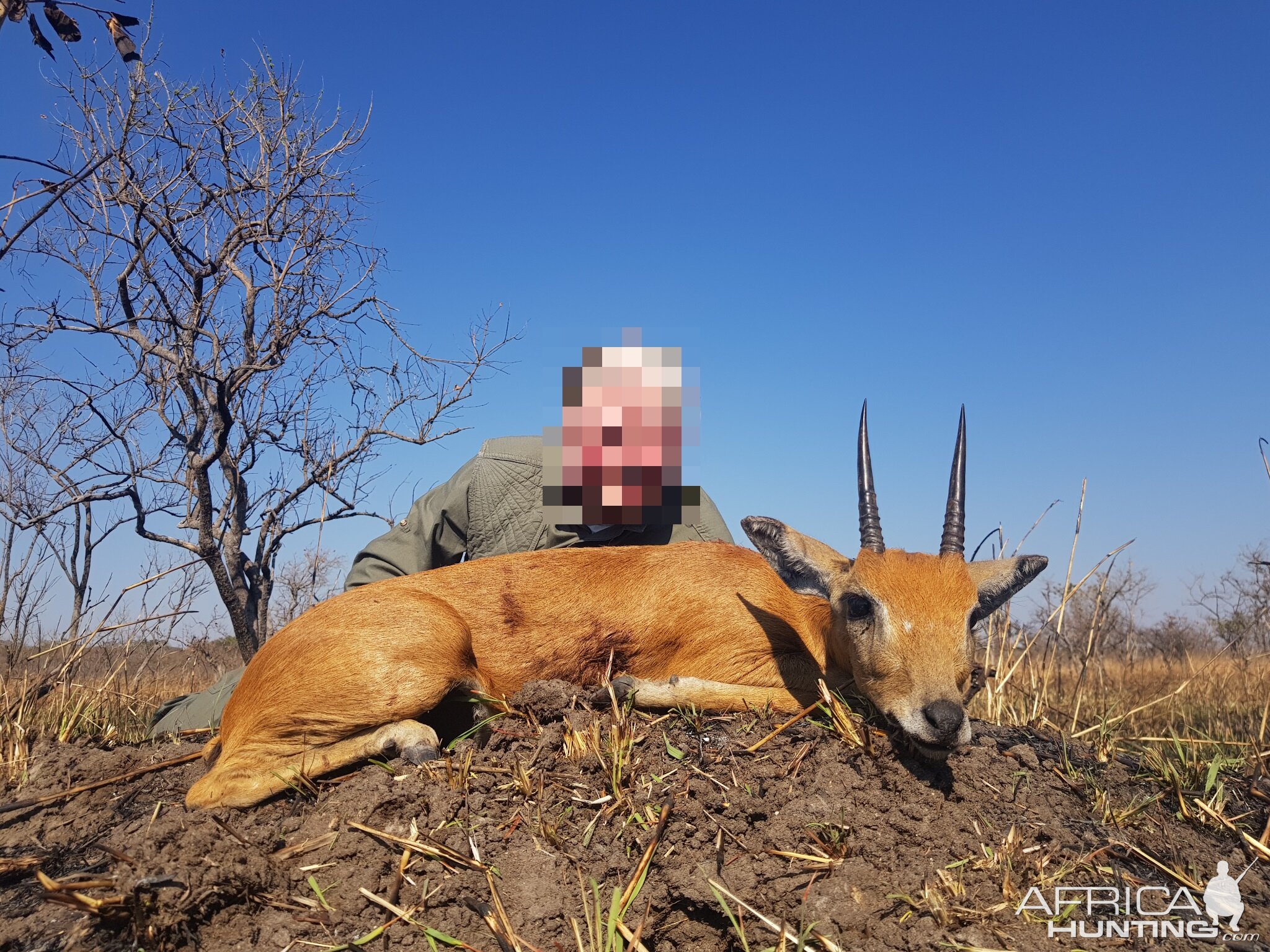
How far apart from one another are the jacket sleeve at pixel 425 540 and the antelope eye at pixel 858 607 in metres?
4.13

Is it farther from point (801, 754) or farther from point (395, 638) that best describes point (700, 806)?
point (395, 638)

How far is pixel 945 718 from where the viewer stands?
11.8 ft

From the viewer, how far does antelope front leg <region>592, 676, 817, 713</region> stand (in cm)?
449

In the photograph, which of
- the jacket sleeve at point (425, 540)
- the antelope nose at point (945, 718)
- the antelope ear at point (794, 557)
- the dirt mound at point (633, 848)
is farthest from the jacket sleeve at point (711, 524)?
the antelope nose at point (945, 718)

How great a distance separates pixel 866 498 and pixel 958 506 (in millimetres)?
505

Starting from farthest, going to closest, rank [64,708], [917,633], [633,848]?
[64,708] < [917,633] < [633,848]

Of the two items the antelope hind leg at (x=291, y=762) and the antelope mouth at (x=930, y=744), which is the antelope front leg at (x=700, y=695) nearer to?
the antelope mouth at (x=930, y=744)

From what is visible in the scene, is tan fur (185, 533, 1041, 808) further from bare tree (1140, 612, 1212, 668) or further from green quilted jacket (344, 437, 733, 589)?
bare tree (1140, 612, 1212, 668)

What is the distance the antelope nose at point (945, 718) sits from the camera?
360 cm

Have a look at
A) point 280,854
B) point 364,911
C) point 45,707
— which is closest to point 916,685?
point 364,911

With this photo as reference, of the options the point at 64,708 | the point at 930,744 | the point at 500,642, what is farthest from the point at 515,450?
the point at 930,744

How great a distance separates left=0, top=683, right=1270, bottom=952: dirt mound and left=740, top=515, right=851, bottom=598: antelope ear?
2.70ft

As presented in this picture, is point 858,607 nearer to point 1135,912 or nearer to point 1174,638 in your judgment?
point 1135,912

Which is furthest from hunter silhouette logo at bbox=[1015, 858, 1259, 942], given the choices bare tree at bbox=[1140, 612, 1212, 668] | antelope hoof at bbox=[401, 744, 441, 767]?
bare tree at bbox=[1140, 612, 1212, 668]
